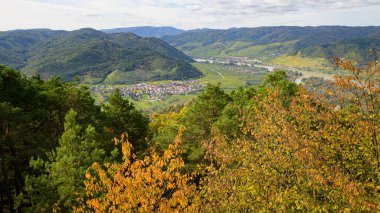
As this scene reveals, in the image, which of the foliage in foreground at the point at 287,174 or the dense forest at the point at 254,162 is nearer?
the foliage in foreground at the point at 287,174

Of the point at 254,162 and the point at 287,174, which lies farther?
the point at 254,162

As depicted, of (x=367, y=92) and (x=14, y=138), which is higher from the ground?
(x=367, y=92)

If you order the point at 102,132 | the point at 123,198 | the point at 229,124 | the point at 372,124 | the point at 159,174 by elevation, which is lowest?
the point at 102,132

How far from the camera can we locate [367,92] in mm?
10617

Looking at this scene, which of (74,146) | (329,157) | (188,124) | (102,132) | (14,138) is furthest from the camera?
(188,124)

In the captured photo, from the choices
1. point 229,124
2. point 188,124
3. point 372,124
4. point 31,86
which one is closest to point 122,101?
point 188,124

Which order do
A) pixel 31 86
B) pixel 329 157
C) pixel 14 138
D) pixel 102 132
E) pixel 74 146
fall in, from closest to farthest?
pixel 329 157 → pixel 74 146 → pixel 14 138 → pixel 31 86 → pixel 102 132

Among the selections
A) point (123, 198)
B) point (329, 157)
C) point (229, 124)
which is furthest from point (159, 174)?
point (229, 124)

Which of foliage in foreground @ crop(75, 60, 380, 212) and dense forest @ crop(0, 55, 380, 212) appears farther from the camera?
dense forest @ crop(0, 55, 380, 212)

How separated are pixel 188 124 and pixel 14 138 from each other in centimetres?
1807

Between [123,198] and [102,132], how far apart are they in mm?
23150

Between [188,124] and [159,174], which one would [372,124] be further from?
[188,124]

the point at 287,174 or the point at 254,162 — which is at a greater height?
the point at 254,162

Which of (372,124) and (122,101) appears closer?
(372,124)
